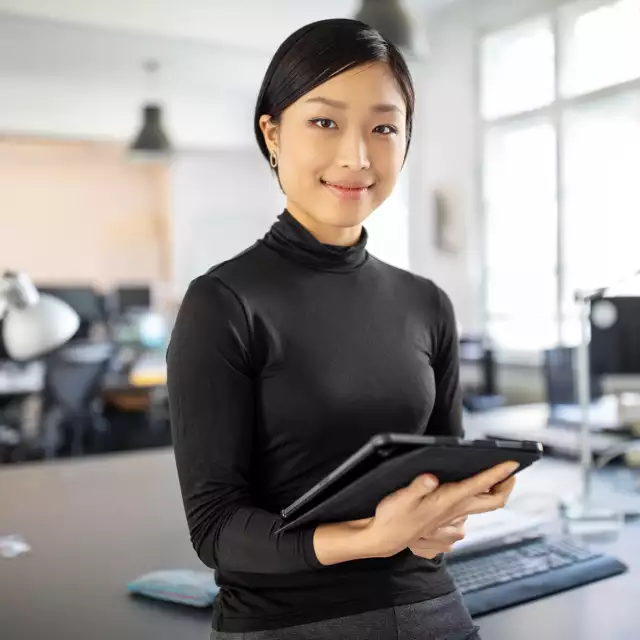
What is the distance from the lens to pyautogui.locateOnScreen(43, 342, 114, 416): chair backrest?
4.60 meters

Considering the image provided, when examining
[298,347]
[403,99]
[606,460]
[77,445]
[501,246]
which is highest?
[501,246]

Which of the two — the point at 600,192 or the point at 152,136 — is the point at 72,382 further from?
the point at 600,192

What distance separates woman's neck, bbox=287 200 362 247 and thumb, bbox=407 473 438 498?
0.34 m

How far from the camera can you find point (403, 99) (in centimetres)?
93

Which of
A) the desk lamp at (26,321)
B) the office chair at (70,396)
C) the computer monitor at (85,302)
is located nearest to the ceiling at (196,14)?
the computer monitor at (85,302)

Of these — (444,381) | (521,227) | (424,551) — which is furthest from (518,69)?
(424,551)

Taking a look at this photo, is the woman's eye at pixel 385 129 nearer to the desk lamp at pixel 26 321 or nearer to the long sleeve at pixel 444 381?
the long sleeve at pixel 444 381

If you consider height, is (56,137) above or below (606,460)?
above

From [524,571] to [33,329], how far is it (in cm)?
89

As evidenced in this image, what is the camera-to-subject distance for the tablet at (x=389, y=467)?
0.65 m

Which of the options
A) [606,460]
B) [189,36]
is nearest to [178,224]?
[189,36]

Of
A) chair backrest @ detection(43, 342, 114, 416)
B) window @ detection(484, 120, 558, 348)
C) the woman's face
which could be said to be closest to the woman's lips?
the woman's face

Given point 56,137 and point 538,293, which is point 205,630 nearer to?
point 538,293

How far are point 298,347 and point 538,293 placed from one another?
4.82 m
